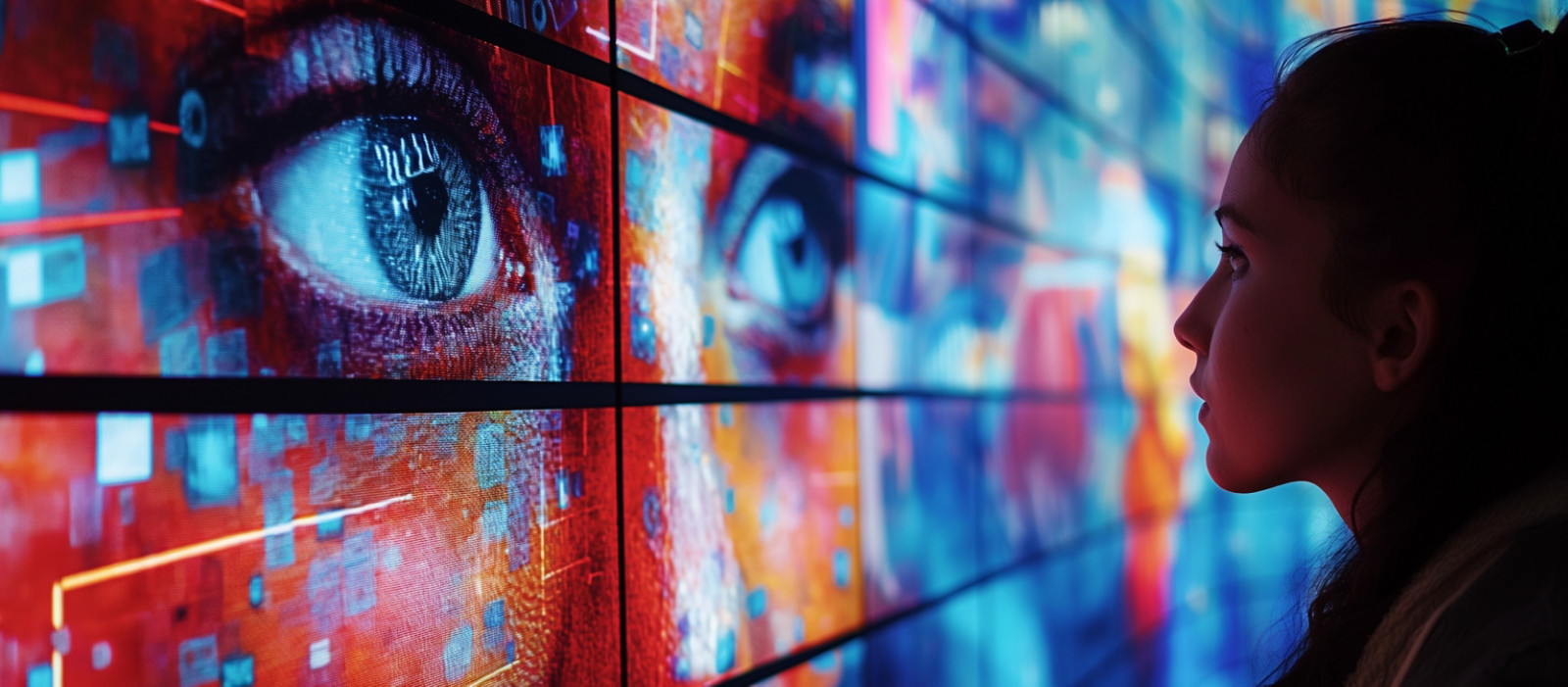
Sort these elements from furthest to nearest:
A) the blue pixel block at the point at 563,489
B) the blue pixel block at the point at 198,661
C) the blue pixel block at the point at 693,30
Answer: the blue pixel block at the point at 693,30 < the blue pixel block at the point at 563,489 < the blue pixel block at the point at 198,661

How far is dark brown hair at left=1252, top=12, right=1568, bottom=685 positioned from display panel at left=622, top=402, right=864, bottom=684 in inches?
26.6

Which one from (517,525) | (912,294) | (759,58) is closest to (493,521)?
(517,525)

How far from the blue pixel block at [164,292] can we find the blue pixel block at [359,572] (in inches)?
8.6

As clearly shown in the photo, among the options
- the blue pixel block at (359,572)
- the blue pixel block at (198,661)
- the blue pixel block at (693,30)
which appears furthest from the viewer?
the blue pixel block at (693,30)

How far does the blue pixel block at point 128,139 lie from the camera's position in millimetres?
672

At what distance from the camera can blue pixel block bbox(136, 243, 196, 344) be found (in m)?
0.69

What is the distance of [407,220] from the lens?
88 cm

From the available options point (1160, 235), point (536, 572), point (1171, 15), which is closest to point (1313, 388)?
point (536, 572)

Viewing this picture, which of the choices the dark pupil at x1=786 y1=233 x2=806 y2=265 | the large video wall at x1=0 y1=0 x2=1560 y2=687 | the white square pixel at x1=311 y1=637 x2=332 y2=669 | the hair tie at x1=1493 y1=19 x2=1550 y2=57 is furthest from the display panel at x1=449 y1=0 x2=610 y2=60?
the hair tie at x1=1493 y1=19 x2=1550 y2=57

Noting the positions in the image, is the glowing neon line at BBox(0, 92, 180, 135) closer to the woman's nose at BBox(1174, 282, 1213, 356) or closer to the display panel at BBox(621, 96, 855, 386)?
the display panel at BBox(621, 96, 855, 386)

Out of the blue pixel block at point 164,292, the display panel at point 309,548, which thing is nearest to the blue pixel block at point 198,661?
the display panel at point 309,548

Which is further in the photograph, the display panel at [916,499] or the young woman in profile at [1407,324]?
the display panel at [916,499]

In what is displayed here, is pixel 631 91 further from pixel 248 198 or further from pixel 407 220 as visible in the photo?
pixel 248 198

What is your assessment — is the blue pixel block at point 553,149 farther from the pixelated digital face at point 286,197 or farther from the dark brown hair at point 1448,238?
the dark brown hair at point 1448,238
